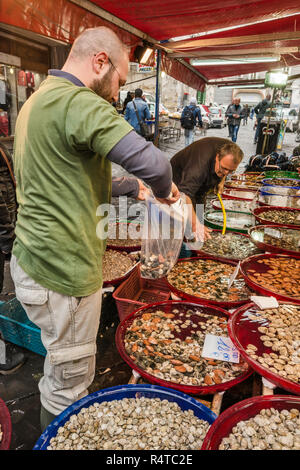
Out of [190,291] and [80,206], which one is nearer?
[80,206]

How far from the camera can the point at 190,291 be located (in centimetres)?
214

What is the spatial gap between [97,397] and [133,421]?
0.18 meters

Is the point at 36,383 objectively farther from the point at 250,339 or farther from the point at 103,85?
the point at 103,85

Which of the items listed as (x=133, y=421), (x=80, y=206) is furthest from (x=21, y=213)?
(x=133, y=421)

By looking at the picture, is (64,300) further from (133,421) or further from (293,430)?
(293,430)

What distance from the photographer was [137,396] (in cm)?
139

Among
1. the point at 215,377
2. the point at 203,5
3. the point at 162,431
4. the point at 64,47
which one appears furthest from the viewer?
the point at 64,47

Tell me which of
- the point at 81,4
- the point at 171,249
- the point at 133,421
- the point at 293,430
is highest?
the point at 81,4

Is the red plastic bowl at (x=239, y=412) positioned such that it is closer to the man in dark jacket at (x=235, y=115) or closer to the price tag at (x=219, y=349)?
the price tag at (x=219, y=349)

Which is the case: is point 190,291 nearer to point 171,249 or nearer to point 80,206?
point 171,249

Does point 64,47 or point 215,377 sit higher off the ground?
point 64,47

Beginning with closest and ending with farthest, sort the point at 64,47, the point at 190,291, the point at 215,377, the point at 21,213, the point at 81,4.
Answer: the point at 21,213
the point at 215,377
the point at 190,291
the point at 81,4
the point at 64,47

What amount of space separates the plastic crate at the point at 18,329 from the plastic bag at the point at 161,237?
0.93 m

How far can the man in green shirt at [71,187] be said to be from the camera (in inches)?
41.5
